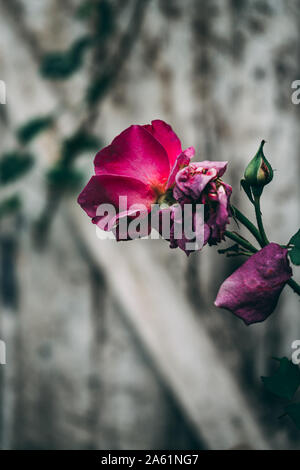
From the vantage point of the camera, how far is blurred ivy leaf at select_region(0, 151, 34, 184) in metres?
0.78

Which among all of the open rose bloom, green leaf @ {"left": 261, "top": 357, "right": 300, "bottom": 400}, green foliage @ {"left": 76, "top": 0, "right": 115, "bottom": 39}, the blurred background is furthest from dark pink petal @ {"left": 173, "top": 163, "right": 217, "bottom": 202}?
green foliage @ {"left": 76, "top": 0, "right": 115, "bottom": 39}

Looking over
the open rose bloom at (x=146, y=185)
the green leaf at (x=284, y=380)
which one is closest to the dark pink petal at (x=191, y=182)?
the open rose bloom at (x=146, y=185)

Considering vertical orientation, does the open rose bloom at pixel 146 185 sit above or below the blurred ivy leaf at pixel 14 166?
below

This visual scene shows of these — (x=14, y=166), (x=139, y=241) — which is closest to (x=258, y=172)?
(x=139, y=241)

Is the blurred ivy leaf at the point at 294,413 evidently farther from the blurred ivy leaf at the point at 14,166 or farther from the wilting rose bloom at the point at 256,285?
the blurred ivy leaf at the point at 14,166

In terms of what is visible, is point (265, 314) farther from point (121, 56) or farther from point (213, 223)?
point (121, 56)

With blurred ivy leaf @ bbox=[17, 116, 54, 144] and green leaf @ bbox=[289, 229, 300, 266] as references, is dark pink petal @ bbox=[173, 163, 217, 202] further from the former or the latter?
blurred ivy leaf @ bbox=[17, 116, 54, 144]

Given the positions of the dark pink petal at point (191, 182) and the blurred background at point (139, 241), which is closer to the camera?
the dark pink petal at point (191, 182)

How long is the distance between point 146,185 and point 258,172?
0.06 m

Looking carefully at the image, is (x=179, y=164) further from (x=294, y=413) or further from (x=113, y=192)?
(x=294, y=413)

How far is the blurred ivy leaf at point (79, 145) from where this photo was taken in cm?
78

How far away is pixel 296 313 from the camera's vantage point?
2.48 ft

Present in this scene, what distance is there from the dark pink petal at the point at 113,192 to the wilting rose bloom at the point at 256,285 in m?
0.06

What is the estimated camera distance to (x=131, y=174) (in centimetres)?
22
